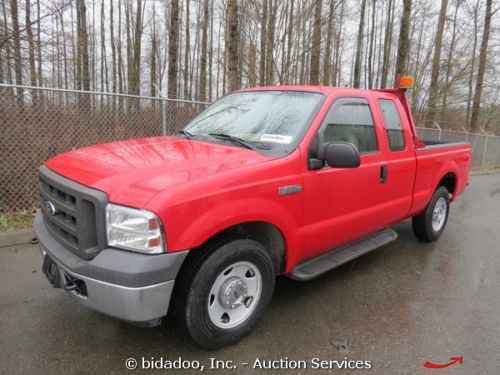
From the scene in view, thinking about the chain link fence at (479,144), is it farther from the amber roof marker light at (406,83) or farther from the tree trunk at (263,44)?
the amber roof marker light at (406,83)

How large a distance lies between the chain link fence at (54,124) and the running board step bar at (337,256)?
4037 millimetres

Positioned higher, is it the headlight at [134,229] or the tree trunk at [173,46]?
the tree trunk at [173,46]

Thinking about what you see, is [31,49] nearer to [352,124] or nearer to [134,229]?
[352,124]

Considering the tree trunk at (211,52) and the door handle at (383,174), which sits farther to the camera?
the tree trunk at (211,52)

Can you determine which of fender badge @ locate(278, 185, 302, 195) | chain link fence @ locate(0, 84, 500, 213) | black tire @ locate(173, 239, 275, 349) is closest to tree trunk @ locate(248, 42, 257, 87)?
chain link fence @ locate(0, 84, 500, 213)

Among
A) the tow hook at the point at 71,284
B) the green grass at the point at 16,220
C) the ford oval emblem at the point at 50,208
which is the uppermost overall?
the ford oval emblem at the point at 50,208

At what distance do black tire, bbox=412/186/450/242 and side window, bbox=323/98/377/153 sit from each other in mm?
1741

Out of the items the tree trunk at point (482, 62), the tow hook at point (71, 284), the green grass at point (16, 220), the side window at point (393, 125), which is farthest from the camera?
the tree trunk at point (482, 62)

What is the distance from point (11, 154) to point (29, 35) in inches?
130

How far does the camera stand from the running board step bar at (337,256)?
3072mm

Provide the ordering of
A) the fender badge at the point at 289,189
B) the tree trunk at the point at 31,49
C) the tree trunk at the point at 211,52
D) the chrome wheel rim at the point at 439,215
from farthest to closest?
the tree trunk at the point at 211,52 → the tree trunk at the point at 31,49 → the chrome wheel rim at the point at 439,215 → the fender badge at the point at 289,189

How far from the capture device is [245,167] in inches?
99.8

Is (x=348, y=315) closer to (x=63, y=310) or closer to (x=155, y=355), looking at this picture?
(x=155, y=355)

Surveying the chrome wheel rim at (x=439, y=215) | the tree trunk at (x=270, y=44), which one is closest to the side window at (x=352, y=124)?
the chrome wheel rim at (x=439, y=215)
